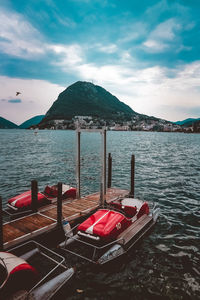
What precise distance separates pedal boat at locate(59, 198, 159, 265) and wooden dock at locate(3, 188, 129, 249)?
3.60 ft

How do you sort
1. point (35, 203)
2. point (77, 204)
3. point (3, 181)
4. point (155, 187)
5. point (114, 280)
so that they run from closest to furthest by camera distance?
point (114, 280)
point (35, 203)
point (77, 204)
point (155, 187)
point (3, 181)

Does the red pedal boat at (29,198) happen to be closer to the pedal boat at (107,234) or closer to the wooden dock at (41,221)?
the wooden dock at (41,221)

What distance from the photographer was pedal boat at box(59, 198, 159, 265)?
8.51 metres

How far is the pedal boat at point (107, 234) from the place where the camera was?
8.51m

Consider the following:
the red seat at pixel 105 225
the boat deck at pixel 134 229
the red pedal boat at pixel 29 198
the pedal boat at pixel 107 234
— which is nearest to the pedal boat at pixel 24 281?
the pedal boat at pixel 107 234

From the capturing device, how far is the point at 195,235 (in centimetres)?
1140

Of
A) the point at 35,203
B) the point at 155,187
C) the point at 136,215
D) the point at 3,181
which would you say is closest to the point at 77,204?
the point at 35,203

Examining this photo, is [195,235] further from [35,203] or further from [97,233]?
[35,203]

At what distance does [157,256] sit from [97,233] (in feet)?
11.0

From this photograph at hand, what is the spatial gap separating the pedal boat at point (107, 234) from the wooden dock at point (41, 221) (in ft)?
3.60

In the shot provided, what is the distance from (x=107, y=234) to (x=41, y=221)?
147 inches

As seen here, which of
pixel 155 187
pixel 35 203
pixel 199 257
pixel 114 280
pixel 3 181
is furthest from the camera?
pixel 3 181

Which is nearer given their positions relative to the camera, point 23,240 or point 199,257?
point 23,240

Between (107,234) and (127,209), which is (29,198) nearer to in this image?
(107,234)
